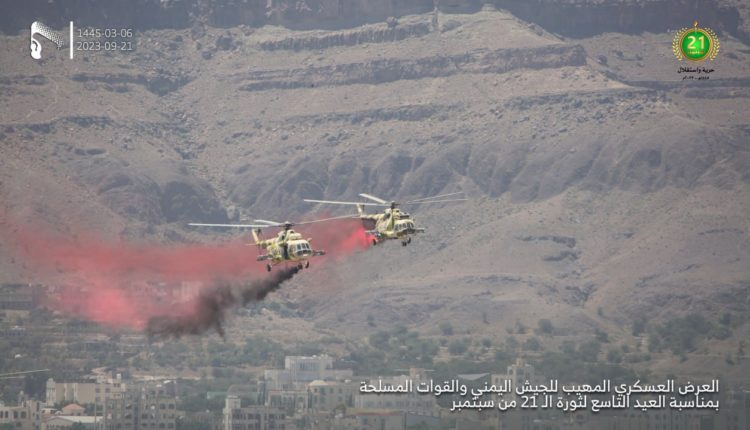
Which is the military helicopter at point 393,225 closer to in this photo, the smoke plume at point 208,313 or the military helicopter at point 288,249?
the military helicopter at point 288,249

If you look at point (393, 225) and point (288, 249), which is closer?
point (288, 249)

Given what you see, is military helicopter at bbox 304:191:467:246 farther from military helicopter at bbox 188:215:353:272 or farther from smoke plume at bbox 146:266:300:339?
smoke plume at bbox 146:266:300:339

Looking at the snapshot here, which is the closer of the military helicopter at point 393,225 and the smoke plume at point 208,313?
the military helicopter at point 393,225

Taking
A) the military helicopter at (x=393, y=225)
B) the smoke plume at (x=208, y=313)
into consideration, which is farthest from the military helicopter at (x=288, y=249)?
the smoke plume at (x=208, y=313)

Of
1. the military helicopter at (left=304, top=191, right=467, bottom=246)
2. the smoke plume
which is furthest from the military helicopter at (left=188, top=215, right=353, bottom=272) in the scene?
the smoke plume

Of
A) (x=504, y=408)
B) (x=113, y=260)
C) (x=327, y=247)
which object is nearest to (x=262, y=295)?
(x=327, y=247)

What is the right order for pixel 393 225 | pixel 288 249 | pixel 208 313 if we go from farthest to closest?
pixel 208 313, pixel 393 225, pixel 288 249

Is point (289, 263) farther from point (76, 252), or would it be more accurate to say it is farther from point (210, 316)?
point (76, 252)

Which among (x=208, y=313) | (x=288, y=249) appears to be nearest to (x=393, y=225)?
(x=288, y=249)

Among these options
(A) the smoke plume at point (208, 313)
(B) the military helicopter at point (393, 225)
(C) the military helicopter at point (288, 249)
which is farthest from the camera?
(A) the smoke plume at point (208, 313)

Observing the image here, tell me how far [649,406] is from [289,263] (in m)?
66.5

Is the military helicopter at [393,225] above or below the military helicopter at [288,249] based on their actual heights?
above

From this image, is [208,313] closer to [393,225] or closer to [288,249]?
[288,249]

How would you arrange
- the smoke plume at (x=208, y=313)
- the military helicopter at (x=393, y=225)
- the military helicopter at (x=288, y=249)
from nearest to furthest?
the military helicopter at (x=288, y=249)
the military helicopter at (x=393, y=225)
the smoke plume at (x=208, y=313)
